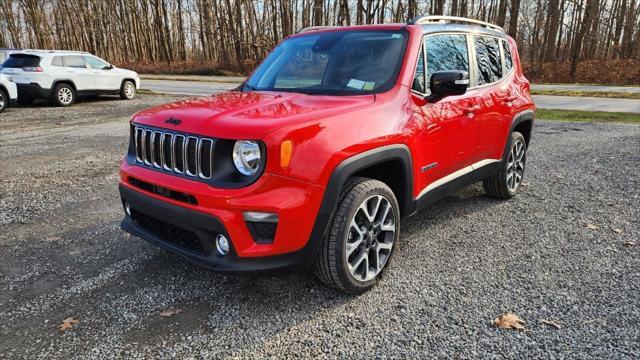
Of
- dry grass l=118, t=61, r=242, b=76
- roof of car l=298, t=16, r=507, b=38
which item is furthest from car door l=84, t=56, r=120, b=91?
dry grass l=118, t=61, r=242, b=76

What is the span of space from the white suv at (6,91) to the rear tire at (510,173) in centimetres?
1364

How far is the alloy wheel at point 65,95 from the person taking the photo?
46.7ft

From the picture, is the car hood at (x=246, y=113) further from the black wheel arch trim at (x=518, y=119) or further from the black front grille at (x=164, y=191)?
the black wheel arch trim at (x=518, y=119)

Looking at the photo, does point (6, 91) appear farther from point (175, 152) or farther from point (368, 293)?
point (368, 293)

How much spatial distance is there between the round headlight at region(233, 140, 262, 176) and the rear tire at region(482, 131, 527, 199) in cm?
325

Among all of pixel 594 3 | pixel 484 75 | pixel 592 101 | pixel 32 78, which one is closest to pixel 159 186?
pixel 484 75

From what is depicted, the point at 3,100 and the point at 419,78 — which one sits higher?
the point at 419,78

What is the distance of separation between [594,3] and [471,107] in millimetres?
29490

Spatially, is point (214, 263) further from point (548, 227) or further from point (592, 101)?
point (592, 101)

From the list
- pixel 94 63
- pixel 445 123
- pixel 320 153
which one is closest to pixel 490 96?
pixel 445 123

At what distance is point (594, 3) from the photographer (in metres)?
26.9

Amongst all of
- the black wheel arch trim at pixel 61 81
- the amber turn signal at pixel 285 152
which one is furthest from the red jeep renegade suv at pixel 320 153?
the black wheel arch trim at pixel 61 81

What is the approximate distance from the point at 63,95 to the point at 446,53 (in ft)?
46.7

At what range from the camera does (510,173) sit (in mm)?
5176
